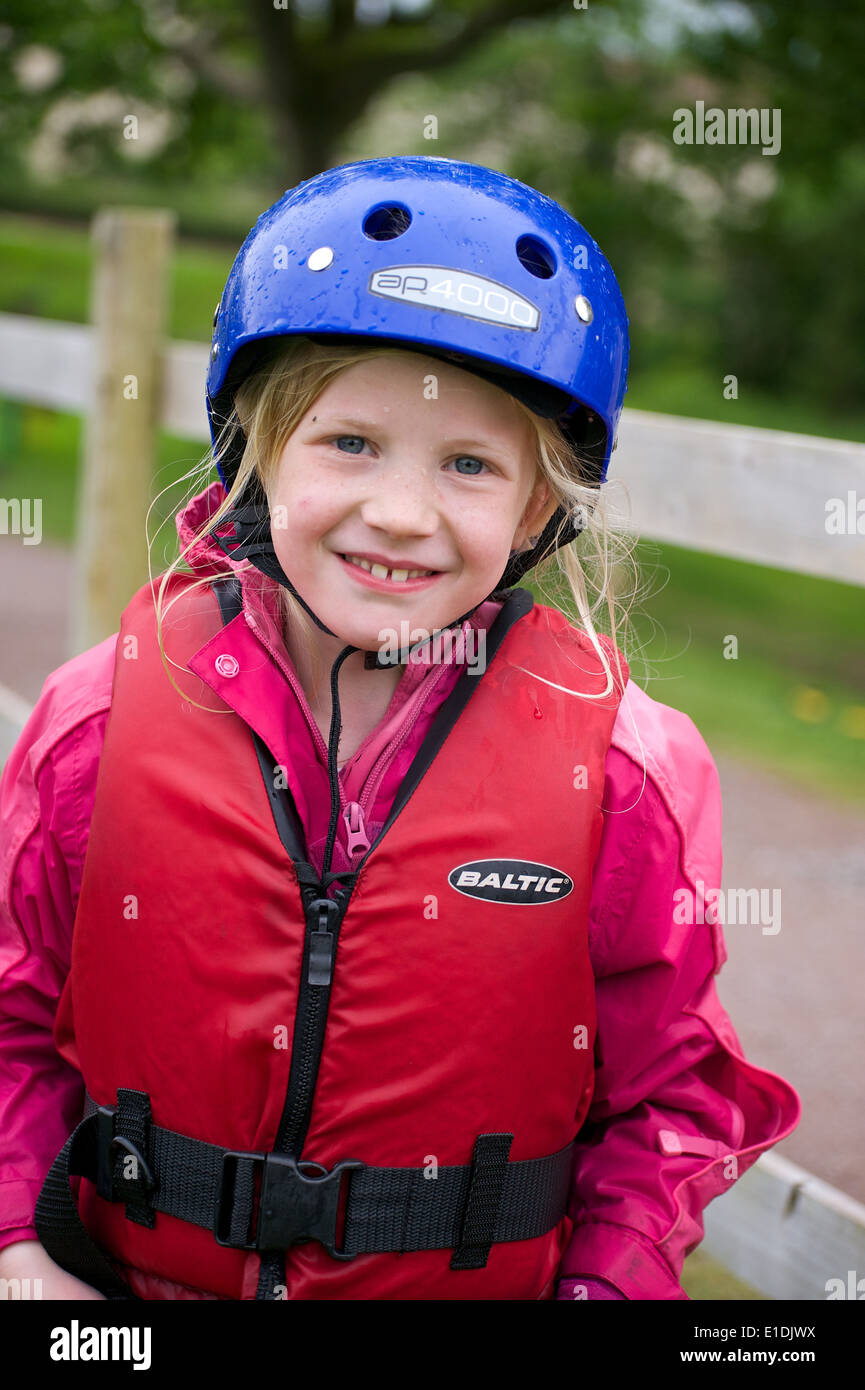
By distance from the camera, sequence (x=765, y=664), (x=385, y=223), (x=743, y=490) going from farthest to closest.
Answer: (x=765, y=664)
(x=743, y=490)
(x=385, y=223)

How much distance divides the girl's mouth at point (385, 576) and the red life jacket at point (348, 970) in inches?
8.6

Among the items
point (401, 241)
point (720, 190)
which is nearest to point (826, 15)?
point (720, 190)

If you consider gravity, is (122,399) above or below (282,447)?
above

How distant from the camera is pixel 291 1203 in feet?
5.98

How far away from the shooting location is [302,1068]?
183cm

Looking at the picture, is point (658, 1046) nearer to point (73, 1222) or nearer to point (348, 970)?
point (348, 970)

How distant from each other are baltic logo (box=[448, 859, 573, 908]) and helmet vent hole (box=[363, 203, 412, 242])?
0.96 metres

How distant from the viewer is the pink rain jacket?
1.97 meters

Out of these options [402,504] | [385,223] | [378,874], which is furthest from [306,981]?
[385,223]

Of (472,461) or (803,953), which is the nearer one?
(472,461)

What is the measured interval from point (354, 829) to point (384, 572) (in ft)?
1.26

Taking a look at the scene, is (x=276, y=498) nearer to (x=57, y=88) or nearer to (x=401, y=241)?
(x=401, y=241)

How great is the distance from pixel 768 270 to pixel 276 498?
18.5 metres

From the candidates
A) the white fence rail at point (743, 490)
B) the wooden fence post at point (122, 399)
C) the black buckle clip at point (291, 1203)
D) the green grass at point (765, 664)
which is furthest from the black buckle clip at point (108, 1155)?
the green grass at point (765, 664)
